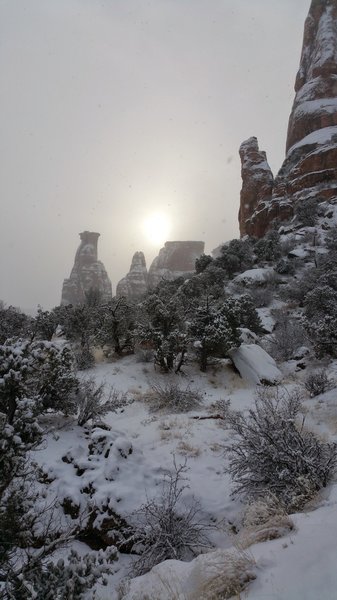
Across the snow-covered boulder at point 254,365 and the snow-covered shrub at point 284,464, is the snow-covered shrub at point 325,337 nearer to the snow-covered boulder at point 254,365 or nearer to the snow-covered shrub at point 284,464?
the snow-covered boulder at point 254,365

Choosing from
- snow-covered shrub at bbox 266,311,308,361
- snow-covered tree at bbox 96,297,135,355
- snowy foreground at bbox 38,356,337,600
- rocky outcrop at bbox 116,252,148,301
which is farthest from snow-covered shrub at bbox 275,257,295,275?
rocky outcrop at bbox 116,252,148,301

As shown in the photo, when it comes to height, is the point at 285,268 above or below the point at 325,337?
above

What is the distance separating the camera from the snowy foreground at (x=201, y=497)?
7.48ft

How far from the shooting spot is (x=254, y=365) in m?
11.9

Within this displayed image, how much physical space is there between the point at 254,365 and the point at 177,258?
Result: 90813 millimetres

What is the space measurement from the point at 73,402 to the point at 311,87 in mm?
59065

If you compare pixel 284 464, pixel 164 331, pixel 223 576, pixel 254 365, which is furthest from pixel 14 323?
pixel 223 576

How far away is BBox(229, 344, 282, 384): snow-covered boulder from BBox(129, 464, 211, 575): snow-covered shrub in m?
7.58

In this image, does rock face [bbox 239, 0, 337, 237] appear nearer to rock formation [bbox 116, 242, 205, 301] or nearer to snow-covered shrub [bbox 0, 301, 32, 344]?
snow-covered shrub [bbox 0, 301, 32, 344]

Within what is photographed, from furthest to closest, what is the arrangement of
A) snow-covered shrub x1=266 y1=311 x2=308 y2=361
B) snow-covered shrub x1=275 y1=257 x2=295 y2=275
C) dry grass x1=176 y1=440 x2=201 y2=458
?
snow-covered shrub x1=275 y1=257 x2=295 y2=275 < snow-covered shrub x1=266 y1=311 x2=308 y2=361 < dry grass x1=176 y1=440 x2=201 y2=458

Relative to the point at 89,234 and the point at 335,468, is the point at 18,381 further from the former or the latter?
the point at 89,234

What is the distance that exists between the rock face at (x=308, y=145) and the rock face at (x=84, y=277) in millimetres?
60916

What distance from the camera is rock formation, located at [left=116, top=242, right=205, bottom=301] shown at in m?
93.9

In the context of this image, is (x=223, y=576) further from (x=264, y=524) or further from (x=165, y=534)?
(x=165, y=534)
